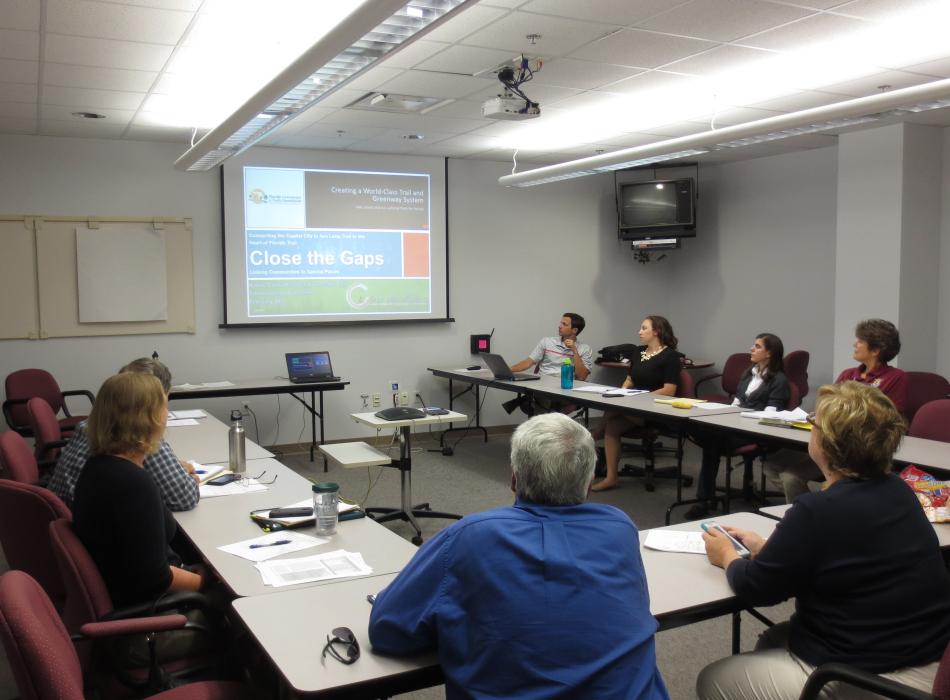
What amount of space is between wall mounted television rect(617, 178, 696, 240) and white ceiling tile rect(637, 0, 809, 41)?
12.9 ft

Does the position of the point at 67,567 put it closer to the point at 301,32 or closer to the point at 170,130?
the point at 301,32

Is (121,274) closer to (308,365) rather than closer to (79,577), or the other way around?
(308,365)

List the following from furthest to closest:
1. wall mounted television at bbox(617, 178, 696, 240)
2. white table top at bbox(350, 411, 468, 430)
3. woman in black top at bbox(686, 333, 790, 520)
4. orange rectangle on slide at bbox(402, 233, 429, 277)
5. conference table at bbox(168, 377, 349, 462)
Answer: wall mounted television at bbox(617, 178, 696, 240)
orange rectangle on slide at bbox(402, 233, 429, 277)
conference table at bbox(168, 377, 349, 462)
woman in black top at bbox(686, 333, 790, 520)
white table top at bbox(350, 411, 468, 430)

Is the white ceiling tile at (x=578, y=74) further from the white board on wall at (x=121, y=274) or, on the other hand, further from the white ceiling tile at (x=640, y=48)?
the white board on wall at (x=121, y=274)

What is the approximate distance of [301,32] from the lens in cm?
391

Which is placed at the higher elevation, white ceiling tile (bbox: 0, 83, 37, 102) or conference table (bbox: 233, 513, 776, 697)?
white ceiling tile (bbox: 0, 83, 37, 102)

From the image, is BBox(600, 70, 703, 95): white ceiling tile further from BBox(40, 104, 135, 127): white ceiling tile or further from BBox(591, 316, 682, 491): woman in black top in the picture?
BBox(40, 104, 135, 127): white ceiling tile

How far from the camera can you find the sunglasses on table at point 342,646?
177 cm

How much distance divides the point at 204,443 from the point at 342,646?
2771mm

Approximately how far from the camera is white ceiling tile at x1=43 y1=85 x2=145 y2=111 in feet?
16.2

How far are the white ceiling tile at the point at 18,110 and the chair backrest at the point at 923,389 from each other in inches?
241

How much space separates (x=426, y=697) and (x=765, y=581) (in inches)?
58.4

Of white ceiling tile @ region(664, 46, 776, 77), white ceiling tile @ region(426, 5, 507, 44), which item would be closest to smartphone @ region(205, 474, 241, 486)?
white ceiling tile @ region(426, 5, 507, 44)

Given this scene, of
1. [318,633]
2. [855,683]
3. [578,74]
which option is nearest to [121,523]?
[318,633]
